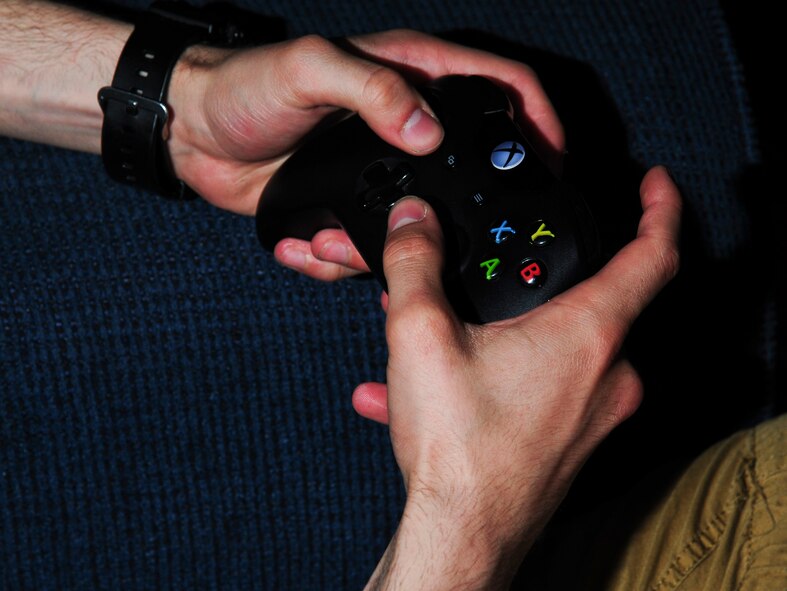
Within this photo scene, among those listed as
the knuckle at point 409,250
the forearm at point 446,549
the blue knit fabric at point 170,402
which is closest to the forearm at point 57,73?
the blue knit fabric at point 170,402

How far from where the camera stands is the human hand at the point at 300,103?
0.66 metres

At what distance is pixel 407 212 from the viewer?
618 mm

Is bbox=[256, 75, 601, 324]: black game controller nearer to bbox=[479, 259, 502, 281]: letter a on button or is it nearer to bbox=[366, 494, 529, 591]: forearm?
bbox=[479, 259, 502, 281]: letter a on button

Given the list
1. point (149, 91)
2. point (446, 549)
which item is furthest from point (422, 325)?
point (149, 91)

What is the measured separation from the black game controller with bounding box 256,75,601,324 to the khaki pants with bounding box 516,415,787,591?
226mm

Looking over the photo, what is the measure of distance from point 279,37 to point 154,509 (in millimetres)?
446

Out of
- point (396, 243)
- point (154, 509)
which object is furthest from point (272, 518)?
point (396, 243)

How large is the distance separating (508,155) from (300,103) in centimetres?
17

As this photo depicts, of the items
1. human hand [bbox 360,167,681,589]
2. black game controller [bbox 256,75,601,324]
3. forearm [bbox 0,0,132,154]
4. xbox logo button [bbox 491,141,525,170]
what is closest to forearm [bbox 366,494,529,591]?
human hand [bbox 360,167,681,589]

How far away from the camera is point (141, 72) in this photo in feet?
2.54

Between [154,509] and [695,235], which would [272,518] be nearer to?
[154,509]

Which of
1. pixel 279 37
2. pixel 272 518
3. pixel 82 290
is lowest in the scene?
pixel 272 518

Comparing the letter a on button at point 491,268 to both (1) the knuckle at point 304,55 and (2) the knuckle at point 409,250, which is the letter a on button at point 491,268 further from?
(1) the knuckle at point 304,55

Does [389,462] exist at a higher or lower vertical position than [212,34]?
lower
